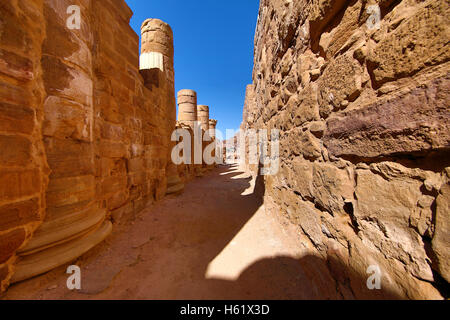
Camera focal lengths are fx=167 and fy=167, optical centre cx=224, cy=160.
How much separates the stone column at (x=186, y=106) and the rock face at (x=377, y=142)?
8444mm

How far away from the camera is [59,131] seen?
1.73 m

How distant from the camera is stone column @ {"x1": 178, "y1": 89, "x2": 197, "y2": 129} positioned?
9.77 meters

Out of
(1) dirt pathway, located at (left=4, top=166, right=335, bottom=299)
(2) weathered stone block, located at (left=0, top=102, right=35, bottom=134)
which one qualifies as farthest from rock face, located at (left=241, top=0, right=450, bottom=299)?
(2) weathered stone block, located at (left=0, top=102, right=35, bottom=134)

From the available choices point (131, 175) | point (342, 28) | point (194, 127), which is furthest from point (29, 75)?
point (194, 127)

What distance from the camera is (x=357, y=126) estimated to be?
1146mm

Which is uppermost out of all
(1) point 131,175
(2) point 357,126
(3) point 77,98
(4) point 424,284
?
(3) point 77,98

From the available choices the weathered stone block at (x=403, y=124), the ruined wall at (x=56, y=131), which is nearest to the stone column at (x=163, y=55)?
the ruined wall at (x=56, y=131)

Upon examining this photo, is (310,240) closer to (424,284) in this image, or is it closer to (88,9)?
(424,284)

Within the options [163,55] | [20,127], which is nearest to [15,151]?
[20,127]

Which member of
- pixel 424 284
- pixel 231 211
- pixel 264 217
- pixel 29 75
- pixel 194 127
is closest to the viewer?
pixel 424 284

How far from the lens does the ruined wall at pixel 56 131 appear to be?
1.37m

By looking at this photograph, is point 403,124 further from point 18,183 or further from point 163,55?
point 163,55

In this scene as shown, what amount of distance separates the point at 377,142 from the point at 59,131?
2.73m

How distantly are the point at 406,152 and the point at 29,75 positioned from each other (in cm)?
282
